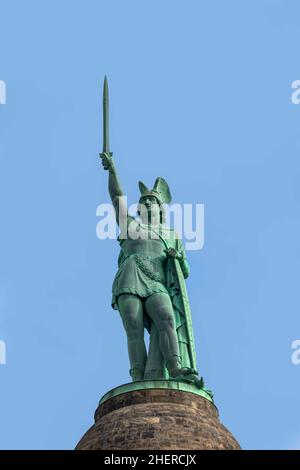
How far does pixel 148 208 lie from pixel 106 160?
4.32ft

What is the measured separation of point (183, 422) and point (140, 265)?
4125mm

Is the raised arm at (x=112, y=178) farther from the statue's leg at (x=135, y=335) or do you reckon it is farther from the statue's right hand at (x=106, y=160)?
the statue's leg at (x=135, y=335)

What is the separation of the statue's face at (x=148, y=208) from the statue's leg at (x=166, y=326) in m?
2.23

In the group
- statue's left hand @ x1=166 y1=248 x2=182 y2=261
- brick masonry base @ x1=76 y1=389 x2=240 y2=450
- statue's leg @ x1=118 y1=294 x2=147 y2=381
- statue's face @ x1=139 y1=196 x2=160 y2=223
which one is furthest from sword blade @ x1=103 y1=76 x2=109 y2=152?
brick masonry base @ x1=76 y1=389 x2=240 y2=450

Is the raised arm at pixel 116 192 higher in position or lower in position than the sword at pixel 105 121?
lower

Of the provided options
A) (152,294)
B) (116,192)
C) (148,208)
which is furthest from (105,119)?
(152,294)

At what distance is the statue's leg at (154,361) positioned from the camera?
75.5 feet

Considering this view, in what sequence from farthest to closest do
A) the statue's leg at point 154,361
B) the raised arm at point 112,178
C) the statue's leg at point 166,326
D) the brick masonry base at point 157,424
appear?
the raised arm at point 112,178, the statue's leg at point 154,361, the statue's leg at point 166,326, the brick masonry base at point 157,424

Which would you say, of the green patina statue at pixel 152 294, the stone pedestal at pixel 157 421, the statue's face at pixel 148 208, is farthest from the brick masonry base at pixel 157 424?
the statue's face at pixel 148 208

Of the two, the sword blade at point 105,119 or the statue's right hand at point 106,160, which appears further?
the sword blade at point 105,119

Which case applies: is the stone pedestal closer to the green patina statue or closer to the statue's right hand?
the green patina statue

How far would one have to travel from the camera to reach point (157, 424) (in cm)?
2072
